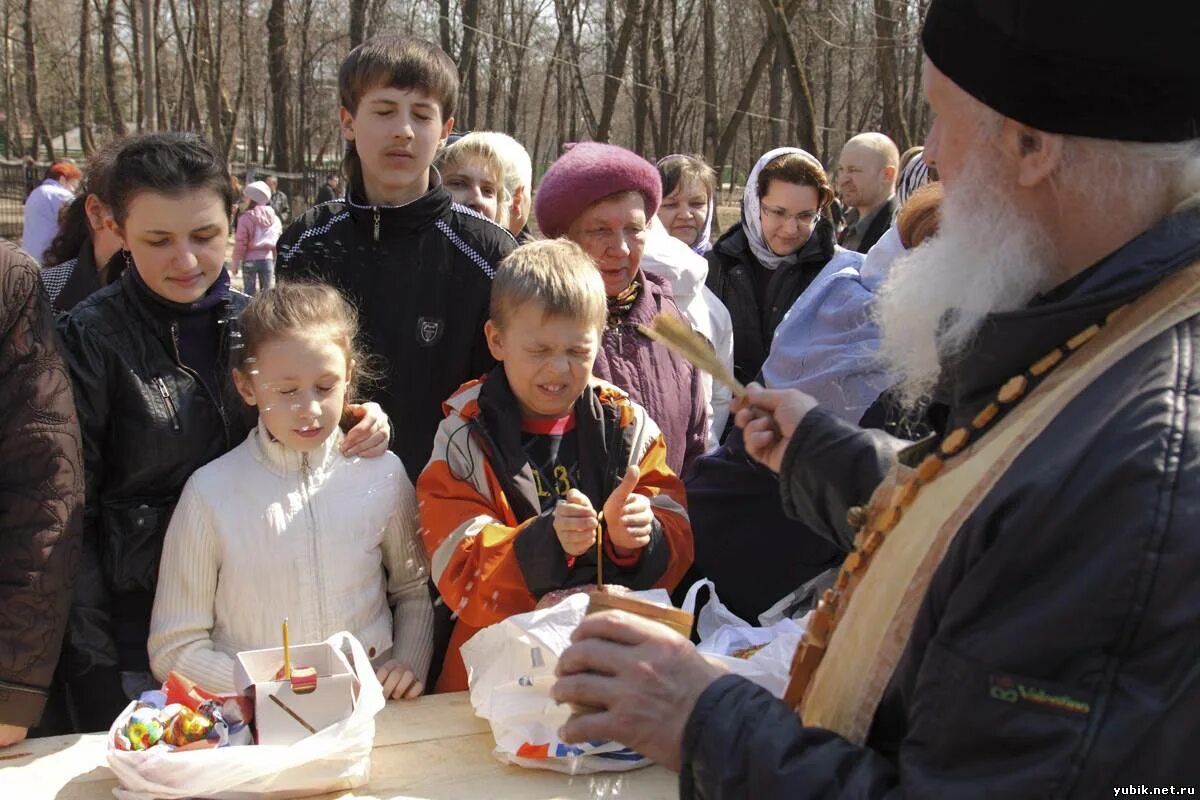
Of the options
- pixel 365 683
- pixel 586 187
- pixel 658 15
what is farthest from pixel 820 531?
pixel 658 15

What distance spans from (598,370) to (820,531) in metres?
1.38

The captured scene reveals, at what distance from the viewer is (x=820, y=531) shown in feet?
6.25

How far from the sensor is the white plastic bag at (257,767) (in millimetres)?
1905

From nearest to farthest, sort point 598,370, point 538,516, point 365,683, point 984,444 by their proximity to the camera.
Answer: point 984,444 < point 365,683 < point 538,516 < point 598,370

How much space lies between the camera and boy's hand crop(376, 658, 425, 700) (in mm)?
2453

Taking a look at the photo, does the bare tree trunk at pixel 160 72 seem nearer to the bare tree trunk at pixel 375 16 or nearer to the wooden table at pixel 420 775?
the bare tree trunk at pixel 375 16

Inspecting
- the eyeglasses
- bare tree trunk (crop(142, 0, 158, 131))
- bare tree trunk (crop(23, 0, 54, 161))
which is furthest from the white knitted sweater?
bare tree trunk (crop(23, 0, 54, 161))

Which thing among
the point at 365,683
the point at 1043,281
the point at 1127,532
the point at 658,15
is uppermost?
the point at 658,15

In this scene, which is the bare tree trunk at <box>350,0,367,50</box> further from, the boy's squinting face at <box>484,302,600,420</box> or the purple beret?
the boy's squinting face at <box>484,302,600,420</box>

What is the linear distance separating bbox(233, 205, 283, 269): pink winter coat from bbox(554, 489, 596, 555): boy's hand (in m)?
12.9

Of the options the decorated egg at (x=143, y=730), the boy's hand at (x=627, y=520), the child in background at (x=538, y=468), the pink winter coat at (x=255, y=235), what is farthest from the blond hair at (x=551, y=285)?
the pink winter coat at (x=255, y=235)

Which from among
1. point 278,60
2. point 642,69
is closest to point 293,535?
point 642,69

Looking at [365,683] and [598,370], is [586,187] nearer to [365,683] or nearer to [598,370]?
[598,370]

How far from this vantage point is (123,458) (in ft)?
8.24
